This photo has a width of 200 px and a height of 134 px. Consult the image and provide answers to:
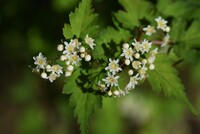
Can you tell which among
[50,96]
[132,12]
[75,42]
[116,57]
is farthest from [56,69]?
[50,96]

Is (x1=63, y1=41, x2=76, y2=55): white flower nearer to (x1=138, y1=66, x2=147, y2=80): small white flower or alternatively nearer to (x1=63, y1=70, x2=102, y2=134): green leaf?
(x1=63, y1=70, x2=102, y2=134): green leaf

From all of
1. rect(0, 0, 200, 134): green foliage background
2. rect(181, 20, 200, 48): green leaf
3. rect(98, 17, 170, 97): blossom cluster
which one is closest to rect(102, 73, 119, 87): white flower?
rect(98, 17, 170, 97): blossom cluster

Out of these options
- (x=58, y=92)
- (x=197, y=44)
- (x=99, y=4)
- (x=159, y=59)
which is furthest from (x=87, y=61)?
(x=58, y=92)

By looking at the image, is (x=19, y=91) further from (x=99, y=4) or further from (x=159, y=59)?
(x=159, y=59)

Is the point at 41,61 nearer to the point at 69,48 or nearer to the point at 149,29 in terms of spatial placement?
the point at 69,48

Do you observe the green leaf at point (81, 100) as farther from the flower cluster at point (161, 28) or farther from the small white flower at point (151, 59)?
the flower cluster at point (161, 28)

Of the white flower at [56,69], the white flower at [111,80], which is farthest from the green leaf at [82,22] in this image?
the white flower at [111,80]
